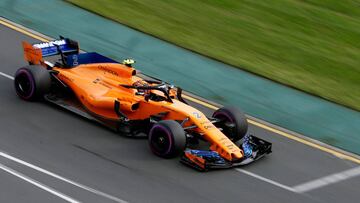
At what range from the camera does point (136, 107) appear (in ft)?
51.0

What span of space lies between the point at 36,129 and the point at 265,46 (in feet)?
→ 25.1

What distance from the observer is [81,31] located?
2106 cm

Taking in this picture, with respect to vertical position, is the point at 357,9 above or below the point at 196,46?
above

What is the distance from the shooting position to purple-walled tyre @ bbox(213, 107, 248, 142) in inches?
608

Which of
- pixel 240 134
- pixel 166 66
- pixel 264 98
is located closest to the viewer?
pixel 240 134

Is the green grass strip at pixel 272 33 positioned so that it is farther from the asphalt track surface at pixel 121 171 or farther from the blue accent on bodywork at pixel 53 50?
the blue accent on bodywork at pixel 53 50

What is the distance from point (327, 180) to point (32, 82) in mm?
5749

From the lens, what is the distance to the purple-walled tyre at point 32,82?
1628 cm

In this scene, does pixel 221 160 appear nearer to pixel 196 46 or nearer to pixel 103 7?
pixel 196 46

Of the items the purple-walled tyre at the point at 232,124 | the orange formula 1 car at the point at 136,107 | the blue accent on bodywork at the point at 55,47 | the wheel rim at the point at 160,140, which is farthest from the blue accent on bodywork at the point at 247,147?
the blue accent on bodywork at the point at 55,47

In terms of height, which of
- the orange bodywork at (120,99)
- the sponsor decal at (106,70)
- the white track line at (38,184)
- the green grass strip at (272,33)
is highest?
the green grass strip at (272,33)

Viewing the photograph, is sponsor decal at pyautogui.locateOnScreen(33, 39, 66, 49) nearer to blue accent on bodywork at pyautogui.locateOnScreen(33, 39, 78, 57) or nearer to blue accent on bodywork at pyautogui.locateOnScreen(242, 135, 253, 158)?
blue accent on bodywork at pyautogui.locateOnScreen(33, 39, 78, 57)

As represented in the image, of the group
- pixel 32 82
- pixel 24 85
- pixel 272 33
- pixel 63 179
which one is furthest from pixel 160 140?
pixel 272 33

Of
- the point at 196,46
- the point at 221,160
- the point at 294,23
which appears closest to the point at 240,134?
the point at 221,160
